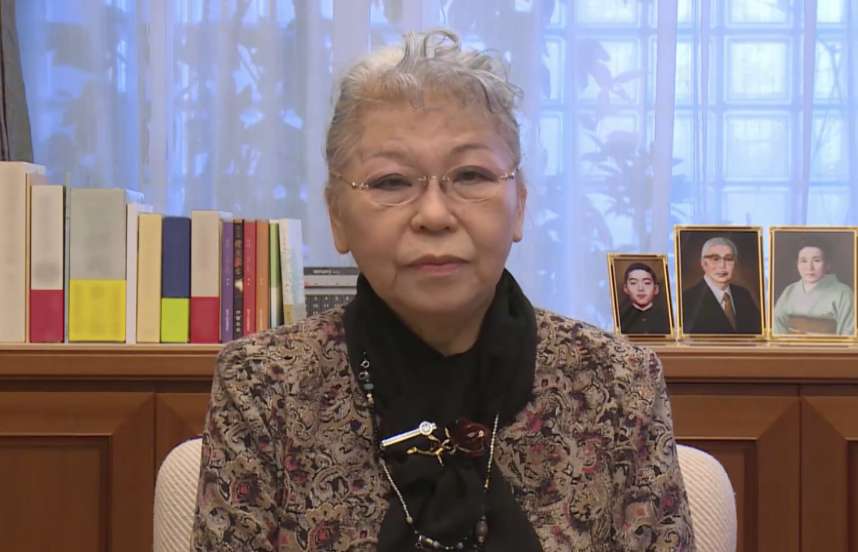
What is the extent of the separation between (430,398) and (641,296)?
1.05m

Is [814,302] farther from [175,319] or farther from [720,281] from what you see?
[175,319]

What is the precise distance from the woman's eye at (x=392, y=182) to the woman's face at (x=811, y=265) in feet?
4.05

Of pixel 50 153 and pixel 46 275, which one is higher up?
pixel 50 153

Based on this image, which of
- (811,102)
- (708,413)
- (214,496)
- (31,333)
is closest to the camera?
(214,496)

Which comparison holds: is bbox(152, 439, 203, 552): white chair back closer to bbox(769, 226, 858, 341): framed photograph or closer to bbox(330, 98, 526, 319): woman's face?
bbox(330, 98, 526, 319): woman's face

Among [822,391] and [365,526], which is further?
[822,391]

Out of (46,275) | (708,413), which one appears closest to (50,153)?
(46,275)

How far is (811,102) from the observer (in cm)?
277

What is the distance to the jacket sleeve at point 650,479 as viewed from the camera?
1295 mm

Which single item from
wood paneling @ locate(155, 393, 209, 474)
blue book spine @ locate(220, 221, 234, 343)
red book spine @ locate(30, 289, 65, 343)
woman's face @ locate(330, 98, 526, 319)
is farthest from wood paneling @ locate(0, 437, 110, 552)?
woman's face @ locate(330, 98, 526, 319)

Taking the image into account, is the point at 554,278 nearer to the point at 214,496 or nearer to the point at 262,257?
the point at 262,257

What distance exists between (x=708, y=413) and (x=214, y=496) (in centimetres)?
109

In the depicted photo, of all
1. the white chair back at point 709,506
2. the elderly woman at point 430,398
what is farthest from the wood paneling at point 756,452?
the elderly woman at point 430,398

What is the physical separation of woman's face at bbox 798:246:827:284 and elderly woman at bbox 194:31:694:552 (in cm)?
101
